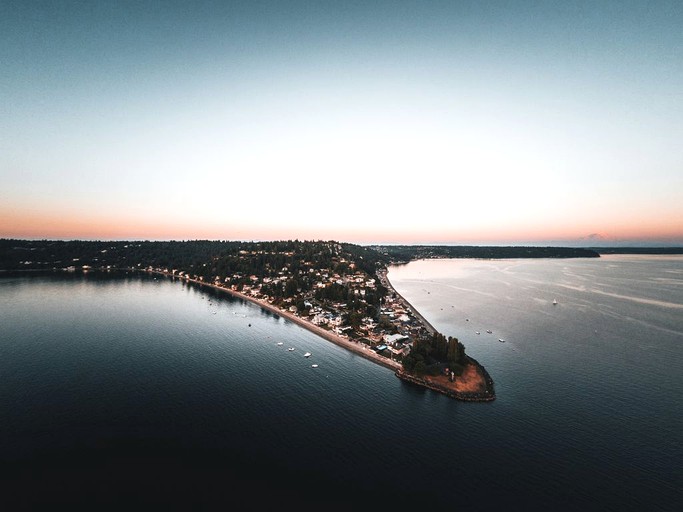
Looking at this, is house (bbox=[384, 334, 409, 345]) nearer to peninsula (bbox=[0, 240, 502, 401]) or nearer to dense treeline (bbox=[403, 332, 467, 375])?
peninsula (bbox=[0, 240, 502, 401])

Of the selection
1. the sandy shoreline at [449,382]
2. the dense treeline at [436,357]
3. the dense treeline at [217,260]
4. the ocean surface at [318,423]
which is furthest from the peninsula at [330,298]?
the ocean surface at [318,423]

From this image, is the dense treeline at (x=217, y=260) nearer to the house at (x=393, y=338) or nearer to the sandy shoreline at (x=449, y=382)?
the house at (x=393, y=338)

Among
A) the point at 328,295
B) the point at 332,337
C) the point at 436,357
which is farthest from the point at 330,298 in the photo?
the point at 436,357

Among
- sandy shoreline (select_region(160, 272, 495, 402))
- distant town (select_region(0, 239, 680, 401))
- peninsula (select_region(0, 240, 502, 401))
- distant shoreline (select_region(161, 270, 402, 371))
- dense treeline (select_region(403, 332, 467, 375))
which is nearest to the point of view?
sandy shoreline (select_region(160, 272, 495, 402))

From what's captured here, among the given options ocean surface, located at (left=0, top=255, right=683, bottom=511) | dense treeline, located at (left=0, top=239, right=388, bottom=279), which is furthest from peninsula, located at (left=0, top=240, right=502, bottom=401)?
ocean surface, located at (left=0, top=255, right=683, bottom=511)

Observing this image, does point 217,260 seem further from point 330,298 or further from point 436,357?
point 436,357

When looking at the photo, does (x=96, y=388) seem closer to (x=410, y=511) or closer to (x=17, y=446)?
(x=17, y=446)
